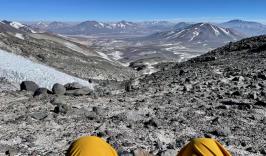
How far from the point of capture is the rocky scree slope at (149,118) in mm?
9555

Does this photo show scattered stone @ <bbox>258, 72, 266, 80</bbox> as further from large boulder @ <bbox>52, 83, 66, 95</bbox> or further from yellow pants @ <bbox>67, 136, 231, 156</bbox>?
yellow pants @ <bbox>67, 136, 231, 156</bbox>

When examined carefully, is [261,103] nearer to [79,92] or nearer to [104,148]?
[79,92]

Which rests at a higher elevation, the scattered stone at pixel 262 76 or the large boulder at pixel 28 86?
the scattered stone at pixel 262 76

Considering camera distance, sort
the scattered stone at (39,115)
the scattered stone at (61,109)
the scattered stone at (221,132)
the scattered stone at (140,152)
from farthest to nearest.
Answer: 1. the scattered stone at (61,109)
2. the scattered stone at (39,115)
3. the scattered stone at (221,132)
4. the scattered stone at (140,152)

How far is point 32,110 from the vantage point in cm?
1238

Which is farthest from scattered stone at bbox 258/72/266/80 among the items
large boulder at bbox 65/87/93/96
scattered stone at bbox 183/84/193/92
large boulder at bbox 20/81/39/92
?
large boulder at bbox 20/81/39/92

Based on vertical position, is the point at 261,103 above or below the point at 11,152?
above

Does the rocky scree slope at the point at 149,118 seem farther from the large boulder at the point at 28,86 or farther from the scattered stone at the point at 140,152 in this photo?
the large boulder at the point at 28,86

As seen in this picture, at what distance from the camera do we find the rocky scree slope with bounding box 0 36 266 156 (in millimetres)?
9555

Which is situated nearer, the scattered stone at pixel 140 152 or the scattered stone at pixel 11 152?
the scattered stone at pixel 140 152

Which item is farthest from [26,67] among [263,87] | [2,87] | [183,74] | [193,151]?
[193,151]

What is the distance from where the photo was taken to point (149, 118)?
11.5m

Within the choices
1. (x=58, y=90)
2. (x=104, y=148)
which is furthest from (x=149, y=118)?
(x=104, y=148)

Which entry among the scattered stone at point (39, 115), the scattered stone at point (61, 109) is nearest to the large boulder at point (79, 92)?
the scattered stone at point (61, 109)
